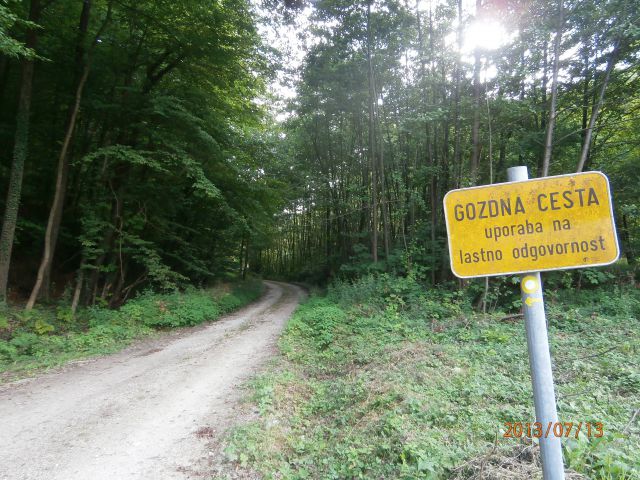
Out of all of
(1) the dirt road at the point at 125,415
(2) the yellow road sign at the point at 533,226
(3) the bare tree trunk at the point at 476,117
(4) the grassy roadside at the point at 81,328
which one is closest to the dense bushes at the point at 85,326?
(4) the grassy roadside at the point at 81,328

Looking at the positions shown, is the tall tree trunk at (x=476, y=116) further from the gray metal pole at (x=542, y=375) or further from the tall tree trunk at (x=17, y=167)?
the tall tree trunk at (x=17, y=167)

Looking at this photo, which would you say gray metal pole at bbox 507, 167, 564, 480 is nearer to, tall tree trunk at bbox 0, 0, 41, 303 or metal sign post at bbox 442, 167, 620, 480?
metal sign post at bbox 442, 167, 620, 480

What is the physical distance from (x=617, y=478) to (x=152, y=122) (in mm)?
13379

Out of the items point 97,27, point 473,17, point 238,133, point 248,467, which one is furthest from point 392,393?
point 97,27

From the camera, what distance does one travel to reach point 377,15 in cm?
1274

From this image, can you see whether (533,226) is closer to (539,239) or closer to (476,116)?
(539,239)

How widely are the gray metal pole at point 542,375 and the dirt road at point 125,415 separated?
10.0ft

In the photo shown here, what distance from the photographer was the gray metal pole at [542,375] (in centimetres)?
133

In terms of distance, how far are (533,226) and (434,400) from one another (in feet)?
10.7

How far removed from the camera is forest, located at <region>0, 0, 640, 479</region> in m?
4.03

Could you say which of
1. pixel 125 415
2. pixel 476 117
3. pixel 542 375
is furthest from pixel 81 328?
pixel 476 117

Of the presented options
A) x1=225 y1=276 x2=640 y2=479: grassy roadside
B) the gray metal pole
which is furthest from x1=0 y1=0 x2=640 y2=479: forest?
the gray metal pole

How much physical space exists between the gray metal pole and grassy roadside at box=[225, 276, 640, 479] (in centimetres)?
148

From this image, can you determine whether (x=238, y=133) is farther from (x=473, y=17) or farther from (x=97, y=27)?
(x=473, y=17)
